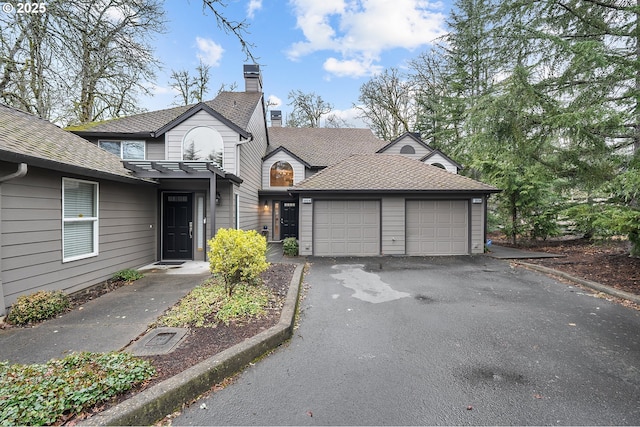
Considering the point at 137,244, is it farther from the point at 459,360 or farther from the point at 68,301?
the point at 459,360

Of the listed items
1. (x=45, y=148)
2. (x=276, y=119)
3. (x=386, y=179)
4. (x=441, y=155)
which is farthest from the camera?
(x=276, y=119)

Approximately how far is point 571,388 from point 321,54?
1653 cm

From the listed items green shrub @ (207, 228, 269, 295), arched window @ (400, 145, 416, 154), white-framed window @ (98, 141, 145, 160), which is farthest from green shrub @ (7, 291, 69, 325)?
arched window @ (400, 145, 416, 154)

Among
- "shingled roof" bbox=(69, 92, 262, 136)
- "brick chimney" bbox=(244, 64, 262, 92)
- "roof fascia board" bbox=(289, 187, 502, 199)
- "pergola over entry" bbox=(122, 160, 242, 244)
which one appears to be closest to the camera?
"pergola over entry" bbox=(122, 160, 242, 244)

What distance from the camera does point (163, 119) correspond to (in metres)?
10.6

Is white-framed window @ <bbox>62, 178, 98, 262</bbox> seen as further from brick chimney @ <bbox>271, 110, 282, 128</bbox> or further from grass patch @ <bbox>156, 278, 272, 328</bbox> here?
brick chimney @ <bbox>271, 110, 282, 128</bbox>

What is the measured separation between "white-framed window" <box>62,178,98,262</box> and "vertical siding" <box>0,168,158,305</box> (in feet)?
0.39

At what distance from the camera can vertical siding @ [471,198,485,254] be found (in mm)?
10070

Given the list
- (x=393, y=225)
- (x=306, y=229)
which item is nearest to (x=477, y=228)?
(x=393, y=225)

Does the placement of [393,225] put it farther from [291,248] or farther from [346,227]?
[291,248]

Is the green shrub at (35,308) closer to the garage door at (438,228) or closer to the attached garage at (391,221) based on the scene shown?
the attached garage at (391,221)

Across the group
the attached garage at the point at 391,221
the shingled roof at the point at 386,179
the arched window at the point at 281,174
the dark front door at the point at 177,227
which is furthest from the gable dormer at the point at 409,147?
the dark front door at the point at 177,227

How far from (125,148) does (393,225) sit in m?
9.77

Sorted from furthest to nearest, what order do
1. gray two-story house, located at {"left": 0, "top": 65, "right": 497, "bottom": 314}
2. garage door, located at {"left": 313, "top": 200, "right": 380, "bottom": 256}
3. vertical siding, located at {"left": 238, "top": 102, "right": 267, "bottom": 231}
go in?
vertical siding, located at {"left": 238, "top": 102, "right": 267, "bottom": 231}, garage door, located at {"left": 313, "top": 200, "right": 380, "bottom": 256}, gray two-story house, located at {"left": 0, "top": 65, "right": 497, "bottom": 314}
